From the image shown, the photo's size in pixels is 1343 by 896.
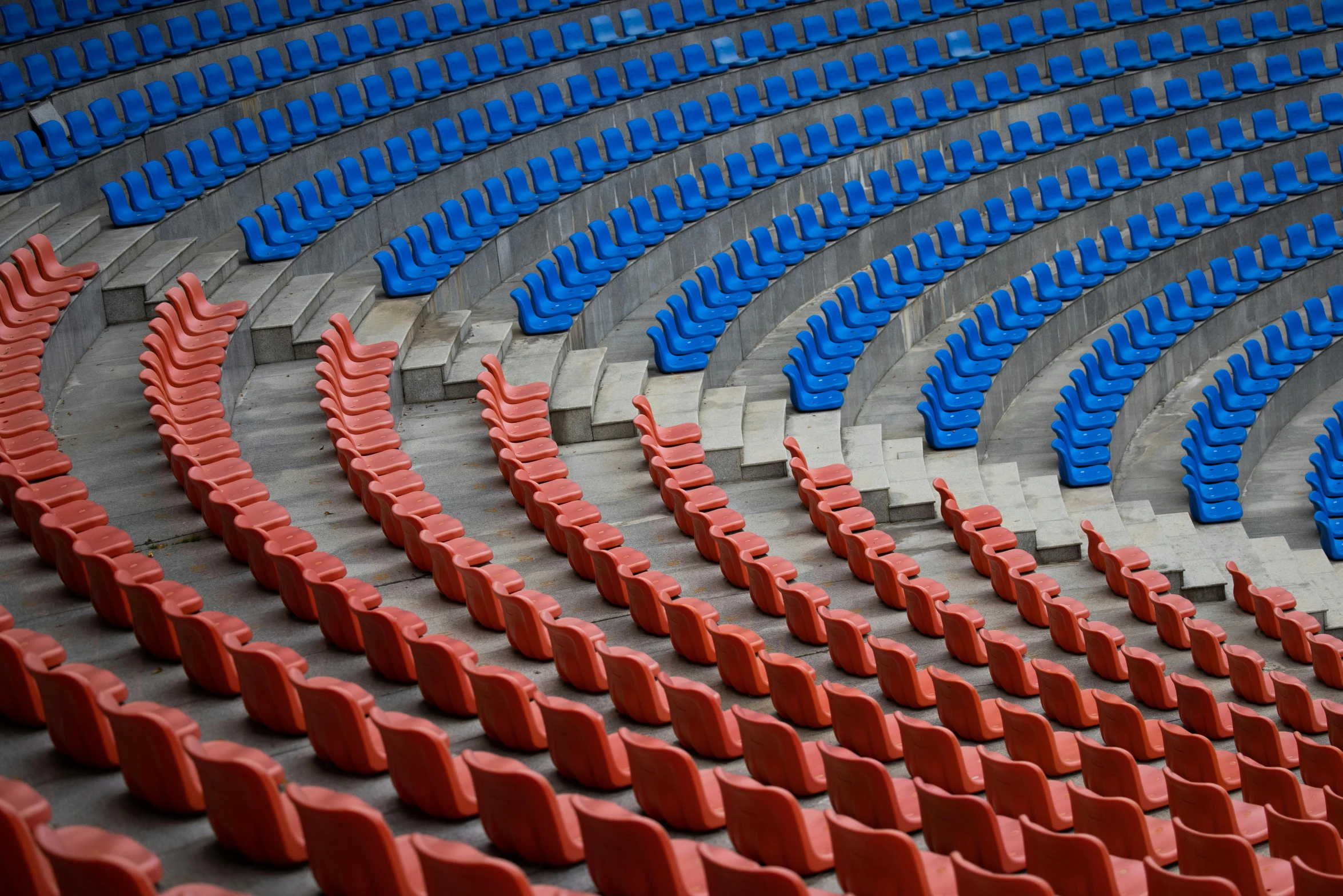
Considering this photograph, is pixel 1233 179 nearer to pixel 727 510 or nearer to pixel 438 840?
pixel 727 510

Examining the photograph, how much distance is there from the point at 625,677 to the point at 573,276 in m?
5.52

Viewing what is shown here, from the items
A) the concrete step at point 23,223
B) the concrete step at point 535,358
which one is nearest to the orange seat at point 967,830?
the concrete step at point 535,358

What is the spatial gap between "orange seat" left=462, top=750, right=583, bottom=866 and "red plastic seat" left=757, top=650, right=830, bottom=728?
4.28ft

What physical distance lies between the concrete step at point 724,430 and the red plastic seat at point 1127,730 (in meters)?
2.81

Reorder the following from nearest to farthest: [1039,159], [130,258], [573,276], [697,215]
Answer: [130,258] → [573,276] → [697,215] → [1039,159]

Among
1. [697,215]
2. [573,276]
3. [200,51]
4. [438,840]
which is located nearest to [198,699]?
[438,840]

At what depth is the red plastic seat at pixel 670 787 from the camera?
4070 millimetres

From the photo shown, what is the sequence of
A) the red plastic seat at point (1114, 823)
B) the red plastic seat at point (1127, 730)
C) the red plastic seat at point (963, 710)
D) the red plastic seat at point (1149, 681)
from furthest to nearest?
the red plastic seat at point (1149, 681) < the red plastic seat at point (1127, 730) < the red plastic seat at point (963, 710) < the red plastic seat at point (1114, 823)

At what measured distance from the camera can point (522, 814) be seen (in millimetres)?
3812

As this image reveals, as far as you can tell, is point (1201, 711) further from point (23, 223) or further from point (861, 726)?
point (23, 223)

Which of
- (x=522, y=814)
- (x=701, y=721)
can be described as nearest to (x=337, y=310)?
(x=701, y=721)

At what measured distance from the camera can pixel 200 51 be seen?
11.7 metres

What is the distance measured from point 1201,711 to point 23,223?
7437 millimetres

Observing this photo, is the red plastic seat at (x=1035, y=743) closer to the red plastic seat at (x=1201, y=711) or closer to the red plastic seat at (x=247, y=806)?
the red plastic seat at (x=1201, y=711)
